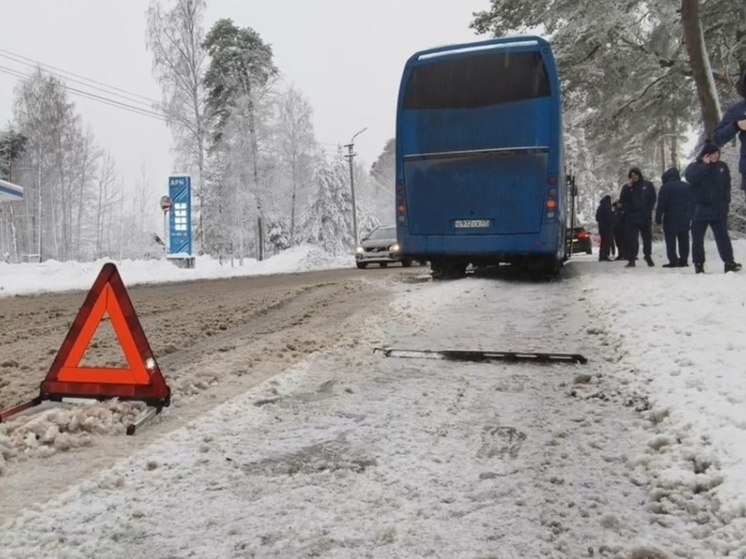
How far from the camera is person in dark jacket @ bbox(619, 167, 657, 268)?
35.8 ft

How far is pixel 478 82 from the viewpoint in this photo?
8664 mm

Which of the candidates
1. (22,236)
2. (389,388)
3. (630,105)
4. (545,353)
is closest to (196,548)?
(389,388)

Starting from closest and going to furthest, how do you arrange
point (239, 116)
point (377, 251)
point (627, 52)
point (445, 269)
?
point (445, 269) → point (627, 52) → point (377, 251) → point (239, 116)

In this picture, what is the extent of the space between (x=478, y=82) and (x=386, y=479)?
7.76 m

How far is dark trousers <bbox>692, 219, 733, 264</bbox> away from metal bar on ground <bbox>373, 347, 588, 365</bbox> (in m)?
5.11

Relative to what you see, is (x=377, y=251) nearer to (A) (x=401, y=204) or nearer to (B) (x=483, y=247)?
(A) (x=401, y=204)

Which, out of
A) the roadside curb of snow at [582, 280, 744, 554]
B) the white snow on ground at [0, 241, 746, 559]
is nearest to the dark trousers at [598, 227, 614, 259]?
the white snow on ground at [0, 241, 746, 559]

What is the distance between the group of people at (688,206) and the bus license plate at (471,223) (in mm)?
2952

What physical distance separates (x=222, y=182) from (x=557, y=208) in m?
26.7

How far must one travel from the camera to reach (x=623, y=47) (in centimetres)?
1507

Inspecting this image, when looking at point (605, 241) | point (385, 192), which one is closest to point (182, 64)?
point (605, 241)

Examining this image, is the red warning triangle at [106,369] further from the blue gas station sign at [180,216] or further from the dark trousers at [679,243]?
the blue gas station sign at [180,216]

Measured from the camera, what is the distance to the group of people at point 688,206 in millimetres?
6090

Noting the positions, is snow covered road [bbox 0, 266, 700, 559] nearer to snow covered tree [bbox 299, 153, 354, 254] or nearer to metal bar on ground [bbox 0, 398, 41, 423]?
metal bar on ground [bbox 0, 398, 41, 423]
